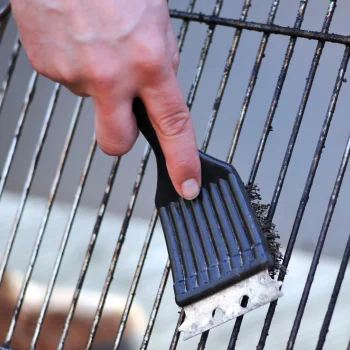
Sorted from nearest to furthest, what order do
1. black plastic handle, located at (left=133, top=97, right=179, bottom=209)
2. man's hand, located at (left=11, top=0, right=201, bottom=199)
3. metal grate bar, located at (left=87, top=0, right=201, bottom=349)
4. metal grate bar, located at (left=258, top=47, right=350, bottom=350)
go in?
1. man's hand, located at (left=11, top=0, right=201, bottom=199)
2. black plastic handle, located at (left=133, top=97, right=179, bottom=209)
3. metal grate bar, located at (left=258, top=47, right=350, bottom=350)
4. metal grate bar, located at (left=87, top=0, right=201, bottom=349)

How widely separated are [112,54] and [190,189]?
8.1 inches

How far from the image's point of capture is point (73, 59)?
57 cm

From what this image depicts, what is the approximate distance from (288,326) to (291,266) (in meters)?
0.19

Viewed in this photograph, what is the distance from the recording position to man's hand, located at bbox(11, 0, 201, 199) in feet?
1.82

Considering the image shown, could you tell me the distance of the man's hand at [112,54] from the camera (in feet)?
1.82

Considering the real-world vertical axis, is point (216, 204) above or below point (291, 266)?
above

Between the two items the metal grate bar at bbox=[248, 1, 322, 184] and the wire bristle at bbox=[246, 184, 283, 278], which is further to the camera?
the metal grate bar at bbox=[248, 1, 322, 184]

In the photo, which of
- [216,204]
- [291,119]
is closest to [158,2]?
[216,204]

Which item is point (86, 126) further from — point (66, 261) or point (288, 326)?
point (288, 326)

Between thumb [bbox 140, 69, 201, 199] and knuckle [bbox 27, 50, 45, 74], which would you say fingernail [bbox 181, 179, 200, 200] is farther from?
knuckle [bbox 27, 50, 45, 74]

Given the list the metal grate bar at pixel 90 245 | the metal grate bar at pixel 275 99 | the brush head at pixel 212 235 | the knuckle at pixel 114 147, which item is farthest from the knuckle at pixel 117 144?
the metal grate bar at pixel 90 245

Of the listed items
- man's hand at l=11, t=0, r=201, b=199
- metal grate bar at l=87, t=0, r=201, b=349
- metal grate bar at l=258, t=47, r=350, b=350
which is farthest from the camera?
metal grate bar at l=87, t=0, r=201, b=349

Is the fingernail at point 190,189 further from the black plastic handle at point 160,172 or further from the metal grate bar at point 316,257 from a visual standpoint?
the metal grate bar at point 316,257

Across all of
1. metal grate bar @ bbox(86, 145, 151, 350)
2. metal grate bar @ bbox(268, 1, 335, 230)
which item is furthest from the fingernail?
metal grate bar @ bbox(86, 145, 151, 350)
